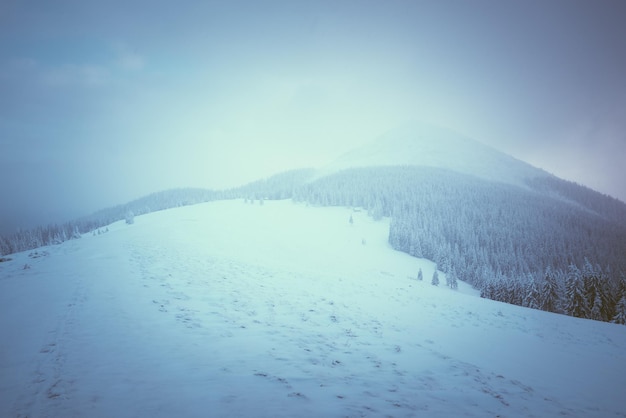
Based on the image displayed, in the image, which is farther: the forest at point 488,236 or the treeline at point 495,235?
the forest at point 488,236

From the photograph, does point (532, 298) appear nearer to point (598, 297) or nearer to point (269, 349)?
point (598, 297)

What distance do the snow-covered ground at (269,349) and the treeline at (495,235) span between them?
21.2 metres

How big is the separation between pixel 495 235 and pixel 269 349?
9312 cm

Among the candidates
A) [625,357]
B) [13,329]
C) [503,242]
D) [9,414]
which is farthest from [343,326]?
[503,242]

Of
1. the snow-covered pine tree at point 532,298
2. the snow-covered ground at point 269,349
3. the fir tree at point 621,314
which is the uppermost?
the snow-covered ground at point 269,349

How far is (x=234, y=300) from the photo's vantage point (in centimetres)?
1412

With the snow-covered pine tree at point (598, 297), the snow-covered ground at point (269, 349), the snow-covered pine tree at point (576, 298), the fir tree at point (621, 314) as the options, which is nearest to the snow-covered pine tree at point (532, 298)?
the snow-covered pine tree at point (576, 298)

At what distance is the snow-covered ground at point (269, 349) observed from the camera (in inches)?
251

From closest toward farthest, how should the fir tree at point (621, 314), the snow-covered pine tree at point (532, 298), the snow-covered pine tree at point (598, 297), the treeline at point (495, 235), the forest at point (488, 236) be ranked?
1. the fir tree at point (621, 314)
2. the snow-covered pine tree at point (598, 297)
3. the snow-covered pine tree at point (532, 298)
4. the treeline at point (495, 235)
5. the forest at point (488, 236)

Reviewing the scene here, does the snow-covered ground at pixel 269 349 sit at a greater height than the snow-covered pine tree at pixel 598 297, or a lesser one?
greater

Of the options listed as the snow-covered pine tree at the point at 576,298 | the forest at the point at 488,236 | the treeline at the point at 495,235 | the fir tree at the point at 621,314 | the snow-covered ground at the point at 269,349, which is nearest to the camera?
the snow-covered ground at the point at 269,349

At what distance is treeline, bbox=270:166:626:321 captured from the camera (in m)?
38.2

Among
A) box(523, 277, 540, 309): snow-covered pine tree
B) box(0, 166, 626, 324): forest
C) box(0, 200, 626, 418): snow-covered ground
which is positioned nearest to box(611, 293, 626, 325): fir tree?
box(0, 166, 626, 324): forest

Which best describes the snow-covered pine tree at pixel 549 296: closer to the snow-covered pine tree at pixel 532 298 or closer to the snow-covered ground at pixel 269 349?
the snow-covered pine tree at pixel 532 298
